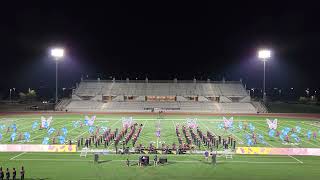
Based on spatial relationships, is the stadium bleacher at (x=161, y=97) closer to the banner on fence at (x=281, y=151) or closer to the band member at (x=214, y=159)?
the banner on fence at (x=281, y=151)

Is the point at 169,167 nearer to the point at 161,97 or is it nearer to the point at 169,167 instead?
the point at 169,167

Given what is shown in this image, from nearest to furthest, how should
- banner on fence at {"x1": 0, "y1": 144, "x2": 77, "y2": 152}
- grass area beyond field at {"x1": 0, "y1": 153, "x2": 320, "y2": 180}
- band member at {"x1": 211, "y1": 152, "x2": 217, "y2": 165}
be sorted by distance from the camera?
grass area beyond field at {"x1": 0, "y1": 153, "x2": 320, "y2": 180}
band member at {"x1": 211, "y1": 152, "x2": 217, "y2": 165}
banner on fence at {"x1": 0, "y1": 144, "x2": 77, "y2": 152}

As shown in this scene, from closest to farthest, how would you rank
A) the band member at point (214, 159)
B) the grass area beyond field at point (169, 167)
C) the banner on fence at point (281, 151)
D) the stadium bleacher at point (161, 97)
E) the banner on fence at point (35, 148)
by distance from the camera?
the grass area beyond field at point (169, 167)
the band member at point (214, 159)
the banner on fence at point (281, 151)
the banner on fence at point (35, 148)
the stadium bleacher at point (161, 97)

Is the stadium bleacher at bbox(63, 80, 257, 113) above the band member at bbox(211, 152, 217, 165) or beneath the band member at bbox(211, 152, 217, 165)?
above

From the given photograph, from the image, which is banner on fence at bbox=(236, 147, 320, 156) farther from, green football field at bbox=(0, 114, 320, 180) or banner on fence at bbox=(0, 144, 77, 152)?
banner on fence at bbox=(0, 144, 77, 152)

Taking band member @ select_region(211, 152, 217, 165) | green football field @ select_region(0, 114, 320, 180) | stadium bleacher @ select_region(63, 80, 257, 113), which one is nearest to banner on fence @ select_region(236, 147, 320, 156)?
green football field @ select_region(0, 114, 320, 180)

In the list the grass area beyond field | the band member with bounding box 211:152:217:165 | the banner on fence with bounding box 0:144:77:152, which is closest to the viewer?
the grass area beyond field

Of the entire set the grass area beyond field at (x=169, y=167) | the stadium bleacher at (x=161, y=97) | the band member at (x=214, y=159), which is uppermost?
the stadium bleacher at (x=161, y=97)

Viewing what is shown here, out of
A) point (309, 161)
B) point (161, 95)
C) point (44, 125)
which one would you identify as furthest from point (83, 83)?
point (309, 161)

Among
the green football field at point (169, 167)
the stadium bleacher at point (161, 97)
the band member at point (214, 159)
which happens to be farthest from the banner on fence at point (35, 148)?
the stadium bleacher at point (161, 97)

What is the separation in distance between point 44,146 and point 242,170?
1358 cm

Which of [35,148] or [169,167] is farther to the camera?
[35,148]

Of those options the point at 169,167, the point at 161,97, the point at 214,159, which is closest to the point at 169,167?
the point at 169,167

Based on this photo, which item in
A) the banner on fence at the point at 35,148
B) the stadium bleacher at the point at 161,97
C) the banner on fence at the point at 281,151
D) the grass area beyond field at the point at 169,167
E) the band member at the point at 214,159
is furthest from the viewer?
the stadium bleacher at the point at 161,97
